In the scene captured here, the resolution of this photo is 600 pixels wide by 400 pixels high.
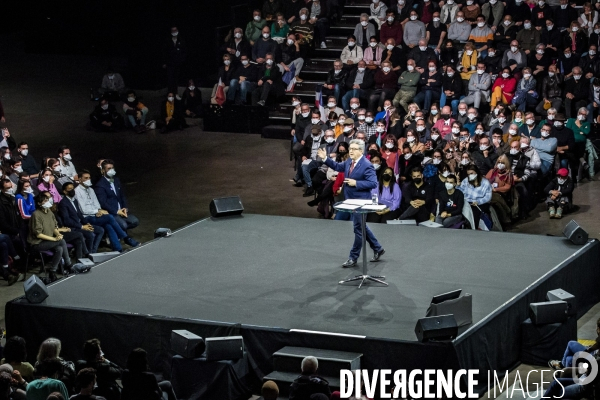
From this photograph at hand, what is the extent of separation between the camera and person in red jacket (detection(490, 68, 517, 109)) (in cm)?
1809

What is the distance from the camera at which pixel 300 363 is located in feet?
32.4

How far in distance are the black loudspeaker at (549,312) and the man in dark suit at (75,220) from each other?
20.1 feet

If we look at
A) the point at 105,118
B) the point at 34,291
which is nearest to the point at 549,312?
the point at 34,291

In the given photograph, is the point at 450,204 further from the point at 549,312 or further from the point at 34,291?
the point at 34,291

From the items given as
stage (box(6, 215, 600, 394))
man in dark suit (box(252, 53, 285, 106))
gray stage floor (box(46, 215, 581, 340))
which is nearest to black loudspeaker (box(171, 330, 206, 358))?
stage (box(6, 215, 600, 394))

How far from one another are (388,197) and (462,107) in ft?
10.2

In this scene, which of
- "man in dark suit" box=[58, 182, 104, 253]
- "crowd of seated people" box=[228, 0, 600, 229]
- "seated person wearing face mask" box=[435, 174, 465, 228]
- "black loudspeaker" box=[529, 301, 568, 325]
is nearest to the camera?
"black loudspeaker" box=[529, 301, 568, 325]

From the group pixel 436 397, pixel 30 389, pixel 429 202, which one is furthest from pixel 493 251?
pixel 30 389

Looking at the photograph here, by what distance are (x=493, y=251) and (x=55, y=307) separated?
5.12 meters

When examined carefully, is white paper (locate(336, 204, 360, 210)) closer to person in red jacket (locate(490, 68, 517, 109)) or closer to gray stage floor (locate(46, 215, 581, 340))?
gray stage floor (locate(46, 215, 581, 340))

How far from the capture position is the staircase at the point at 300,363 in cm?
973

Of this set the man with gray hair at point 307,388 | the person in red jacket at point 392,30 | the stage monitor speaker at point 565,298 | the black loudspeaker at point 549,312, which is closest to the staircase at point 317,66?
the person in red jacket at point 392,30

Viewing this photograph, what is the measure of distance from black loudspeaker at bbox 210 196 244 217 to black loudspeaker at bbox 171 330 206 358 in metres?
4.51

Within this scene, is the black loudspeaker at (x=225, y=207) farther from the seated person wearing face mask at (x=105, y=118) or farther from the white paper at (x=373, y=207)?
the seated person wearing face mask at (x=105, y=118)
